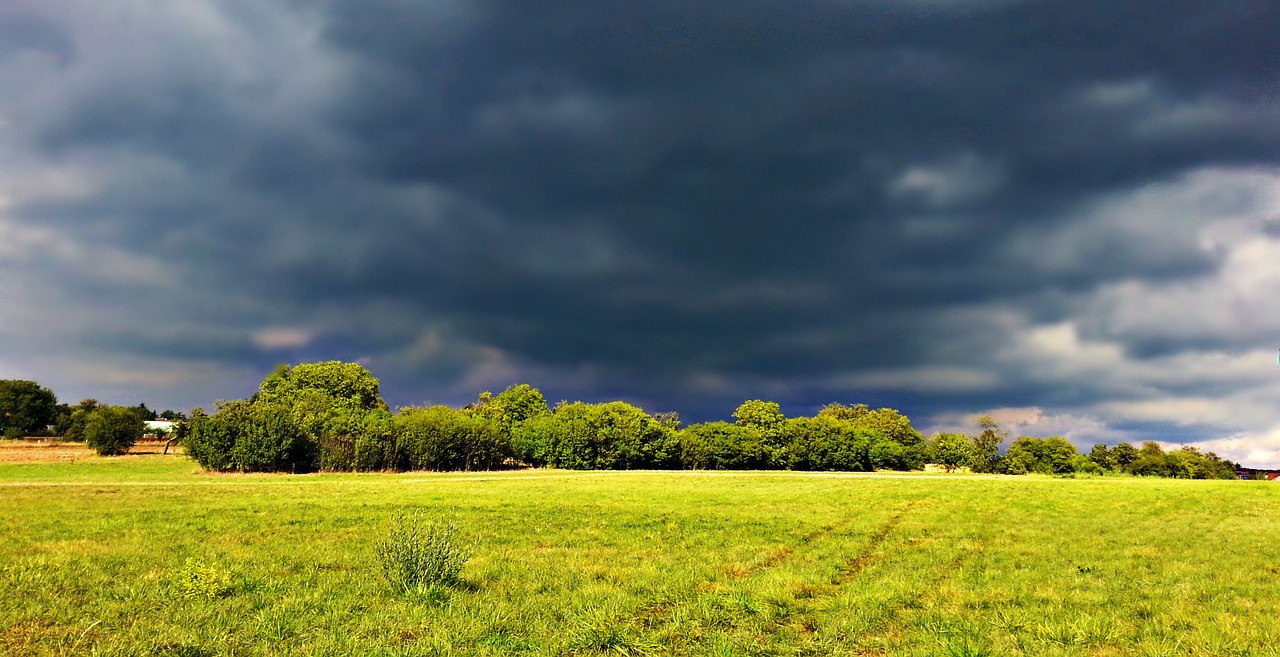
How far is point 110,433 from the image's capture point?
94.6 meters

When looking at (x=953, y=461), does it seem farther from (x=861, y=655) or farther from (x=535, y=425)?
(x=861, y=655)

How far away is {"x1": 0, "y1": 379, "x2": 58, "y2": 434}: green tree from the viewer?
13088 centimetres

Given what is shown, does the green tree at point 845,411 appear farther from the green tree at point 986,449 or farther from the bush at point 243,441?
the bush at point 243,441

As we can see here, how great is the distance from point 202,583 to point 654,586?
8.50 metres

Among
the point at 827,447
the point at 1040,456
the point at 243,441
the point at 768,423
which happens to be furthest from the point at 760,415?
the point at 243,441

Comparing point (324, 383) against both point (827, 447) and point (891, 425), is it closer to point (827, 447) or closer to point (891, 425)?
point (827, 447)

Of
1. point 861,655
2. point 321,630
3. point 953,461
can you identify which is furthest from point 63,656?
point 953,461

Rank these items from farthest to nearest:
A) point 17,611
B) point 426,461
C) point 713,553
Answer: point 426,461
point 713,553
point 17,611

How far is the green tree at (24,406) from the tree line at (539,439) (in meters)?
1.29

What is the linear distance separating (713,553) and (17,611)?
14.4 m

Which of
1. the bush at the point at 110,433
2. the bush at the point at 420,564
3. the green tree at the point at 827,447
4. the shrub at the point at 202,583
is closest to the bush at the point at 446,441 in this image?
the bush at the point at 110,433

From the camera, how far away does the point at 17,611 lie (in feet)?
34.1

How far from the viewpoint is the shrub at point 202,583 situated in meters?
11.6

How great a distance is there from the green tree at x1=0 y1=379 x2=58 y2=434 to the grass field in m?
144
